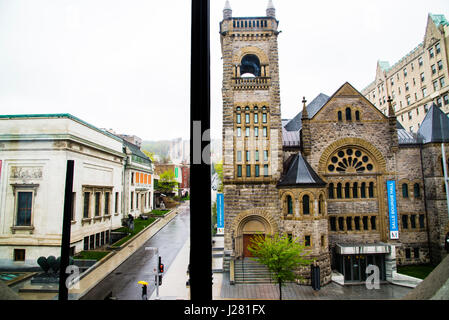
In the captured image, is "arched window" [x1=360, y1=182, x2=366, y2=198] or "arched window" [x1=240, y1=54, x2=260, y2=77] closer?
"arched window" [x1=360, y1=182, x2=366, y2=198]

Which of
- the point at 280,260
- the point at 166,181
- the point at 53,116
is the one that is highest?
the point at 53,116

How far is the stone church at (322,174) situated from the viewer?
11.3 metres

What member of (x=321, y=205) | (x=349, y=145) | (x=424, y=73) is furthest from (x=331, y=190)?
(x=424, y=73)

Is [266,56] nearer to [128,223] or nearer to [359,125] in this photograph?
[359,125]

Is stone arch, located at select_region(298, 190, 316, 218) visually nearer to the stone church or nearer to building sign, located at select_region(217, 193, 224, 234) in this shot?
the stone church

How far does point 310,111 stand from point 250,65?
4.55m

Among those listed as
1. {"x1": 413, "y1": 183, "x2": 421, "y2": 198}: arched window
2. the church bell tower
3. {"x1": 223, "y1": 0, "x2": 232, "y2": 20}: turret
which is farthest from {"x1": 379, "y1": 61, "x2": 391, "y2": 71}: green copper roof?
{"x1": 223, "y1": 0, "x2": 232, "y2": 20}: turret

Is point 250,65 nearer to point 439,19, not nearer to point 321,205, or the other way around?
point 321,205

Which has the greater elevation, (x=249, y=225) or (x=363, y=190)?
(x=363, y=190)

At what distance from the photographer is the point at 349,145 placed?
41.5 ft

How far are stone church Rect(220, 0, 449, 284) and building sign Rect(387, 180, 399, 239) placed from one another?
0.04 m

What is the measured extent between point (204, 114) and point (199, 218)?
2.05 ft

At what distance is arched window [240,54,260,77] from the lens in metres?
13.6
